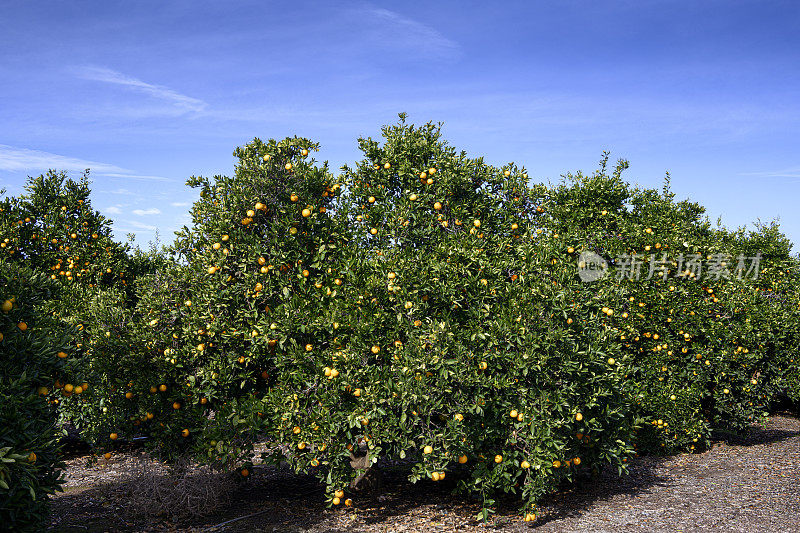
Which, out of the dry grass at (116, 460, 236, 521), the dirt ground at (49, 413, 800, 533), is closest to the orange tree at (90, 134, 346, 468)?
the dry grass at (116, 460, 236, 521)

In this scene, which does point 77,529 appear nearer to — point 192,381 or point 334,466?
point 192,381

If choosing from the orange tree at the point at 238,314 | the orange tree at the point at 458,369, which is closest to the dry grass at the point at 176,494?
the orange tree at the point at 238,314

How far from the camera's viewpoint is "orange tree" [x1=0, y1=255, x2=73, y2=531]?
495 centimetres

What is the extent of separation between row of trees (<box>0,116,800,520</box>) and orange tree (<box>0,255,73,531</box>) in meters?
0.07

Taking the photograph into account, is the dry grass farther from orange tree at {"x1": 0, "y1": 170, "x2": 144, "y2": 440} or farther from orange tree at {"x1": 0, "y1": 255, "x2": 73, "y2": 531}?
orange tree at {"x1": 0, "y1": 170, "x2": 144, "y2": 440}

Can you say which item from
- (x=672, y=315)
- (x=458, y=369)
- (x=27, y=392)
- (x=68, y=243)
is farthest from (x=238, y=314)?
(x=672, y=315)

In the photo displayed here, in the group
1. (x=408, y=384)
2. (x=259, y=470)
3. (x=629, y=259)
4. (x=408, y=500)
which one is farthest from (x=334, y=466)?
(x=629, y=259)

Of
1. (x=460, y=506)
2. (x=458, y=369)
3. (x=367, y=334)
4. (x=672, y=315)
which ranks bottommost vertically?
(x=460, y=506)

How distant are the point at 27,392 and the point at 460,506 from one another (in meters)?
5.50

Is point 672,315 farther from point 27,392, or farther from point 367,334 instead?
point 27,392

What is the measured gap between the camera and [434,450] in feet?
21.5

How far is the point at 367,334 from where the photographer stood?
6820 mm

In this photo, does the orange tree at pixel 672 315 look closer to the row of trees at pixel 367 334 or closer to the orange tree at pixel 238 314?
the row of trees at pixel 367 334

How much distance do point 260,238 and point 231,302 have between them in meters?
0.91
